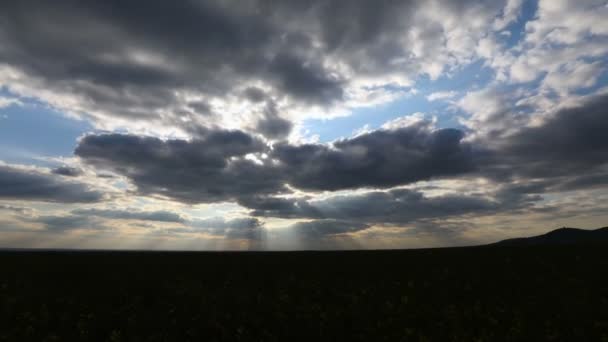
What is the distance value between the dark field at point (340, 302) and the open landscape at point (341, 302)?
0.07m

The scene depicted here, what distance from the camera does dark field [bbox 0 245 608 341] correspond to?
16188 millimetres

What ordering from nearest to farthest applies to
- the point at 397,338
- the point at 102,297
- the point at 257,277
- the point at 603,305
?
the point at 397,338, the point at 603,305, the point at 102,297, the point at 257,277

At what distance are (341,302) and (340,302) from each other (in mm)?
72

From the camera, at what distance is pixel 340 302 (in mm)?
19891

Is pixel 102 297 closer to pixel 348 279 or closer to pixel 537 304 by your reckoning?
pixel 348 279

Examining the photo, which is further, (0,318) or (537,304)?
(0,318)

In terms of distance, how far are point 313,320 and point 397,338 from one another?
14.4ft

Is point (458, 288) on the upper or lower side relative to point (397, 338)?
upper

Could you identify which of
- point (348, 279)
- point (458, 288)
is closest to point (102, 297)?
point (348, 279)

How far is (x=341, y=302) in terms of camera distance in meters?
19.8

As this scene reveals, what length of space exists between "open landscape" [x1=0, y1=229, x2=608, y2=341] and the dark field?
72 millimetres

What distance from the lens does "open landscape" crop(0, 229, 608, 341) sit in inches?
637

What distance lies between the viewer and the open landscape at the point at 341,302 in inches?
637

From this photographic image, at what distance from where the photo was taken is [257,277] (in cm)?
2644
